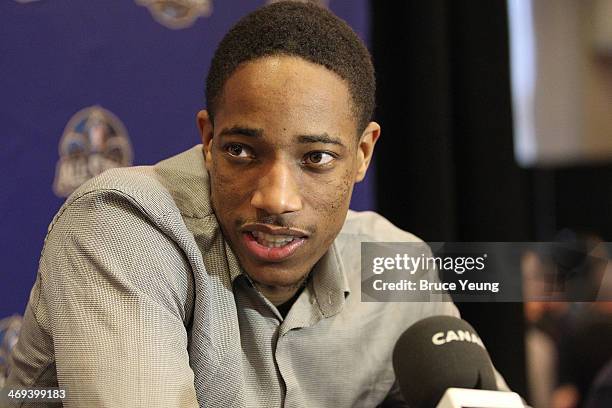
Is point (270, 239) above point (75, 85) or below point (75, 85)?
below

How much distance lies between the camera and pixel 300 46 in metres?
1.28

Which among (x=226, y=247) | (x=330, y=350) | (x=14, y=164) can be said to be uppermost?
(x=14, y=164)

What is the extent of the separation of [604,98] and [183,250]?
146 centimetres

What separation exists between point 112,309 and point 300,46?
1.64ft

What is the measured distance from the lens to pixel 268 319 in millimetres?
1422

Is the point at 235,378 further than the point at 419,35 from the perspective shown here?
No

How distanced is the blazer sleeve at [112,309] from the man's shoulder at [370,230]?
474mm

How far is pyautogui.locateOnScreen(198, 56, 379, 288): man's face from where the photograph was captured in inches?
49.5

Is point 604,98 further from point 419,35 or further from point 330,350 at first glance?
point 330,350

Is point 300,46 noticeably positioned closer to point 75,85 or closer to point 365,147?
point 365,147

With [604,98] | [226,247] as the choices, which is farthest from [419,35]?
[226,247]
